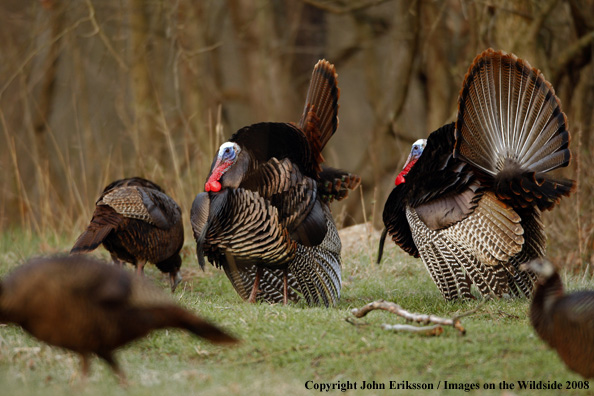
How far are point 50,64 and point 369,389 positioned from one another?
9753mm

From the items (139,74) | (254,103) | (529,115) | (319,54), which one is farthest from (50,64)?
(529,115)

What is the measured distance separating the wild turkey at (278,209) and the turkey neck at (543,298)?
7.85ft

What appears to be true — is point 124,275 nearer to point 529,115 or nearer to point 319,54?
point 529,115

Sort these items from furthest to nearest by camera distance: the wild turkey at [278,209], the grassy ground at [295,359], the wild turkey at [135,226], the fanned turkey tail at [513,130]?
the wild turkey at [135,226] → the wild turkey at [278,209] → the fanned turkey tail at [513,130] → the grassy ground at [295,359]

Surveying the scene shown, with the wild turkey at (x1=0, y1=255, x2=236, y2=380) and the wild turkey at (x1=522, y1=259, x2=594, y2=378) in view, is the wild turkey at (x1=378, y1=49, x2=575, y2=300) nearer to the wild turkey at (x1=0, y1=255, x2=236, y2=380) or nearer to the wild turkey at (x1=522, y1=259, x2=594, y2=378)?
the wild turkey at (x1=522, y1=259, x2=594, y2=378)

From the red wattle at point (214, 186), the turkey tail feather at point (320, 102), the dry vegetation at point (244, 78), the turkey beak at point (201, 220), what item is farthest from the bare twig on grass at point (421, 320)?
the dry vegetation at point (244, 78)

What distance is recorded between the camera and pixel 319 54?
43.5 feet

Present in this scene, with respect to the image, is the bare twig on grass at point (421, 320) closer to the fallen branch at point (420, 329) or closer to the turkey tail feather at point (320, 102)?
the fallen branch at point (420, 329)

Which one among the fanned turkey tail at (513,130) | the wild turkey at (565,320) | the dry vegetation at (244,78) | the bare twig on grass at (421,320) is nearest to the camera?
the wild turkey at (565,320)

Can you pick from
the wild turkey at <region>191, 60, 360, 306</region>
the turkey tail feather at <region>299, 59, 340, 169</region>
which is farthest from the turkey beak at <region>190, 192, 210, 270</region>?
the turkey tail feather at <region>299, 59, 340, 169</region>

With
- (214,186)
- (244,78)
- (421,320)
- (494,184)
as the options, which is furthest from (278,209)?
(244,78)

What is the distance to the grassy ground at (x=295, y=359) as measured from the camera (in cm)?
356

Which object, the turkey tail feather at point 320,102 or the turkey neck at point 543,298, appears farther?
the turkey tail feather at point 320,102

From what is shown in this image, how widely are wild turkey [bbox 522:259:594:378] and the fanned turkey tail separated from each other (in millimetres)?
1978
